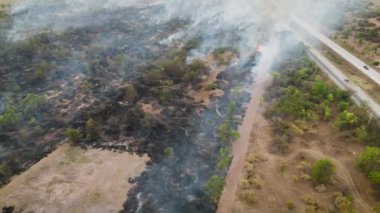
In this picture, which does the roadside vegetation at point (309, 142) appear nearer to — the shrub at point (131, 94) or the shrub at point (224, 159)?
the shrub at point (224, 159)

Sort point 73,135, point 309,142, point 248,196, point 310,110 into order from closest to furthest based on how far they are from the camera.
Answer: point 248,196 < point 73,135 < point 309,142 < point 310,110

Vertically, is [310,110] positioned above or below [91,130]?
below

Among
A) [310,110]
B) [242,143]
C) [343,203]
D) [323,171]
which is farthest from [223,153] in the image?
[310,110]

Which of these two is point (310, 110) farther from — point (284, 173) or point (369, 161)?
point (284, 173)

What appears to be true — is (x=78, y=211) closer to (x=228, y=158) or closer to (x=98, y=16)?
(x=228, y=158)

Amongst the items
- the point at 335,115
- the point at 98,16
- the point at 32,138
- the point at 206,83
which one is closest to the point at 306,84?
the point at 335,115

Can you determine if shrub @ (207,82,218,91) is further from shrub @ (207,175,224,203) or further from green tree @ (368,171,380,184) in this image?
green tree @ (368,171,380,184)

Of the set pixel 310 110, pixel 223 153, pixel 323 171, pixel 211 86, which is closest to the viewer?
pixel 323 171
